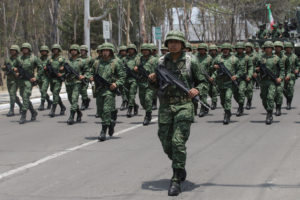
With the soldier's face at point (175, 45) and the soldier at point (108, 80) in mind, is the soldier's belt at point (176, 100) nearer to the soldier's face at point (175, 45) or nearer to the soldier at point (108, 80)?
the soldier's face at point (175, 45)

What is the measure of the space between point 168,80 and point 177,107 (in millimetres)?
323

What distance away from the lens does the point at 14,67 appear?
1512 cm

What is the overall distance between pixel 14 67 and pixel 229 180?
356 inches

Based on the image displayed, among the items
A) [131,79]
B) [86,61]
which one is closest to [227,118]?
[131,79]

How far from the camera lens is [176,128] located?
6.84 m

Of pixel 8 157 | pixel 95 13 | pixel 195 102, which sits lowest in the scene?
pixel 8 157

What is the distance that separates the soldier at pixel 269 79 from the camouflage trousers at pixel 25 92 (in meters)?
5.43

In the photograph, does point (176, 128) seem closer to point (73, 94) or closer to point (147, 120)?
point (147, 120)

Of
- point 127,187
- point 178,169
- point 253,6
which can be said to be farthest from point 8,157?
point 253,6

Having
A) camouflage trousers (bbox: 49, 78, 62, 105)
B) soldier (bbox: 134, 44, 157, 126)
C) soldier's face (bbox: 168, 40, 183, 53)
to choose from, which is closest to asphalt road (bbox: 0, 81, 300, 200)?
soldier (bbox: 134, 44, 157, 126)

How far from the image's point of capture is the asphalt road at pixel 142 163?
271 inches

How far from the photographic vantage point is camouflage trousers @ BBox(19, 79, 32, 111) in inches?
570

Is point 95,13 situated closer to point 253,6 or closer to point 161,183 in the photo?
point 253,6

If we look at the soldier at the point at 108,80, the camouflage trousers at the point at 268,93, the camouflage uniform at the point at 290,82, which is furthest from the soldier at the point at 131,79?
the soldier at the point at 108,80
